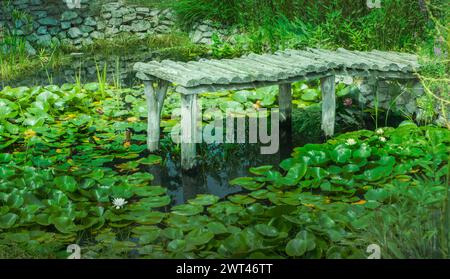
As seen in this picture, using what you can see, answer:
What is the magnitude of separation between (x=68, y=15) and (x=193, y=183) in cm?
596

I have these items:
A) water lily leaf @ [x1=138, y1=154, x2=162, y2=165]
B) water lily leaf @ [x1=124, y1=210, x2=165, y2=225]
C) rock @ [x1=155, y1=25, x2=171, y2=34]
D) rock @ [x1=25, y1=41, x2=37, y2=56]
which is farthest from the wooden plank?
rock @ [x1=155, y1=25, x2=171, y2=34]

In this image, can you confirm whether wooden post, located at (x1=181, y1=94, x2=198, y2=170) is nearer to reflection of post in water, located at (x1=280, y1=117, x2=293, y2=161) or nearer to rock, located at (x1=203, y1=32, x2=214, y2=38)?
reflection of post in water, located at (x1=280, y1=117, x2=293, y2=161)

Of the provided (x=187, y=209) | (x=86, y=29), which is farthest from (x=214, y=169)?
(x=86, y=29)

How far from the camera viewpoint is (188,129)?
534 cm

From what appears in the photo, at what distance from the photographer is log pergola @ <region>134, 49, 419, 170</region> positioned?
5.33 metres

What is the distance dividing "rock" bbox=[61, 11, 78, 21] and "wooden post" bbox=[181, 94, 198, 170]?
5738 millimetres

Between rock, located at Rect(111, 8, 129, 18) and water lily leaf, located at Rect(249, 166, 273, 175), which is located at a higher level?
rock, located at Rect(111, 8, 129, 18)

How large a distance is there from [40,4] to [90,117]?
4.69 m

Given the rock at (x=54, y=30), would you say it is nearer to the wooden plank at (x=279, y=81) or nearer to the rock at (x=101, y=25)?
the rock at (x=101, y=25)

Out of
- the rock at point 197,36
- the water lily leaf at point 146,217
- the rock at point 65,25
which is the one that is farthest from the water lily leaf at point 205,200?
the rock at point 65,25

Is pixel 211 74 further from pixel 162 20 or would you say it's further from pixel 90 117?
pixel 162 20

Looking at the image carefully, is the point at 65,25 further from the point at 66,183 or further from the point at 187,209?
the point at 187,209

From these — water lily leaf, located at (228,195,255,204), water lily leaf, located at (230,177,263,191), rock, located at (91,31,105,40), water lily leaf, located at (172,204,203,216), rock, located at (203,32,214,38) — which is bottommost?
A: water lily leaf, located at (172,204,203,216)
